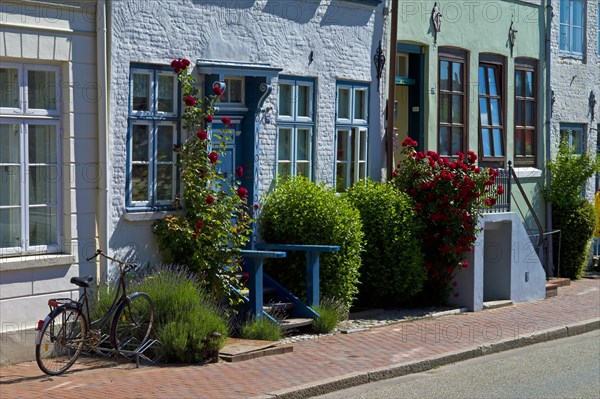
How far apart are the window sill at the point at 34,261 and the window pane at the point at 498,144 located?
1021 centimetres

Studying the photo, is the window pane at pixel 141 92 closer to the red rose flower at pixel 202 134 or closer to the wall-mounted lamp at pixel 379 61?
the red rose flower at pixel 202 134

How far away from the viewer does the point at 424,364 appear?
12.5 meters

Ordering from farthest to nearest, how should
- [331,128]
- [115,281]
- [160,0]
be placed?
1. [331,128]
2. [160,0]
3. [115,281]

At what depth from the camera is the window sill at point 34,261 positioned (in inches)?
444

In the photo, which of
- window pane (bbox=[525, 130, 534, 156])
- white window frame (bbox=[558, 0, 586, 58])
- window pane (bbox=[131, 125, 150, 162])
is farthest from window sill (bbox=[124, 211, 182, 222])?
white window frame (bbox=[558, 0, 586, 58])

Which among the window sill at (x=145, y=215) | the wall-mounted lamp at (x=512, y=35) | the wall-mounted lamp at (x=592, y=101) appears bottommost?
the window sill at (x=145, y=215)

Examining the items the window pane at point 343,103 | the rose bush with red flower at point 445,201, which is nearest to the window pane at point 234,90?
the window pane at point 343,103

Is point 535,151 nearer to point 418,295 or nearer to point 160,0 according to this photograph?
point 418,295

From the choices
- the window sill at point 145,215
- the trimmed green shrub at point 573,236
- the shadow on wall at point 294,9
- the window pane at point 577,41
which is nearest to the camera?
the window sill at point 145,215

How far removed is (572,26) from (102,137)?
13.4 metres

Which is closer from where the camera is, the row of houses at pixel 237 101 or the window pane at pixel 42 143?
the row of houses at pixel 237 101

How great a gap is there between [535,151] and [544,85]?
4.30 ft

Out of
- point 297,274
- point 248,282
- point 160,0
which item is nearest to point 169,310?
point 248,282

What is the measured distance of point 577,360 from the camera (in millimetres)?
13086
